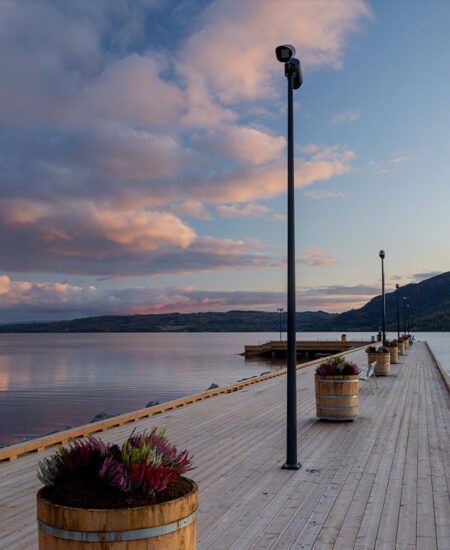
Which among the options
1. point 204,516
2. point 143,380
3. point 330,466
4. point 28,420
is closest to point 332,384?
point 330,466

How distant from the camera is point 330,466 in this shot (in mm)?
8984

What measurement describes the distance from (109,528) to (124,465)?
1.66 ft

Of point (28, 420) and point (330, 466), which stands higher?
point (330, 466)

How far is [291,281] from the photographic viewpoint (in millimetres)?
9234

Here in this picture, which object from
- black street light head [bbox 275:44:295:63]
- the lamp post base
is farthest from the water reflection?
black street light head [bbox 275:44:295:63]

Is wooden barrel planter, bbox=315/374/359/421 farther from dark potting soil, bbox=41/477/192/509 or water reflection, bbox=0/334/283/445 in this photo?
water reflection, bbox=0/334/283/445

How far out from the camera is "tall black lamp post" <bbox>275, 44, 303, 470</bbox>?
891 cm

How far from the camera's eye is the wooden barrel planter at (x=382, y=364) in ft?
82.7

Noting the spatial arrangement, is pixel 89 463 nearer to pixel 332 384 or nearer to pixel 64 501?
pixel 64 501

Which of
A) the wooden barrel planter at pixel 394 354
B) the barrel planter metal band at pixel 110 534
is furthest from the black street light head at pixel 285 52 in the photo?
the wooden barrel planter at pixel 394 354

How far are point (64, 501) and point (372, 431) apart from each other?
31.0ft

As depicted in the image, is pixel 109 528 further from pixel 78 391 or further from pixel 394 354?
pixel 78 391

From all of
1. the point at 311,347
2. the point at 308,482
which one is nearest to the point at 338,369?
the point at 308,482

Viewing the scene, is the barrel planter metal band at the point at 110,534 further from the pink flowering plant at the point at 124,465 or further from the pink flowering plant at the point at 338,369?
the pink flowering plant at the point at 338,369
